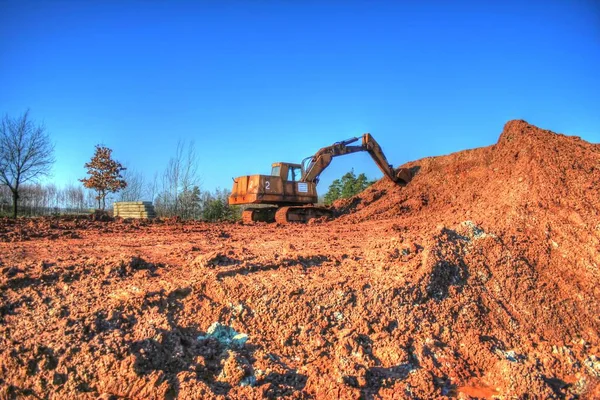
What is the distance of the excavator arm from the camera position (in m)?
16.3

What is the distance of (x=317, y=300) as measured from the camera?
5.32m

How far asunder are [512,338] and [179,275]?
4244 mm

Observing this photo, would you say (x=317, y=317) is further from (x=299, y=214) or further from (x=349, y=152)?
(x=349, y=152)

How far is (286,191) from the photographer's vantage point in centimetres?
1565

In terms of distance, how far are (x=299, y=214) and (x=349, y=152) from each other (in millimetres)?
3688

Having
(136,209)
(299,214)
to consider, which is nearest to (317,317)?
(299,214)

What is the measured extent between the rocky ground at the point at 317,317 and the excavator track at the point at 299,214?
22.4ft

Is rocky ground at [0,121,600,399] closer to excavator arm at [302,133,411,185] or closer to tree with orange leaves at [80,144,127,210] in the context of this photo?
excavator arm at [302,133,411,185]

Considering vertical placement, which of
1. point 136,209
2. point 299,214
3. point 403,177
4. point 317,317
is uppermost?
point 403,177

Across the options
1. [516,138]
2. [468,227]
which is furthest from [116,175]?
[468,227]

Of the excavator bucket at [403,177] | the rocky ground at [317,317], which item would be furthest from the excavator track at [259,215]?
the rocky ground at [317,317]

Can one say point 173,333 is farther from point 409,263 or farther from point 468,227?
point 468,227

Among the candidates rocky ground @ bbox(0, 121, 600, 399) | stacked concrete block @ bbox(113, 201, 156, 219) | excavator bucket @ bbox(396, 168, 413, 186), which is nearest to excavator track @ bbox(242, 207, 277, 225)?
excavator bucket @ bbox(396, 168, 413, 186)

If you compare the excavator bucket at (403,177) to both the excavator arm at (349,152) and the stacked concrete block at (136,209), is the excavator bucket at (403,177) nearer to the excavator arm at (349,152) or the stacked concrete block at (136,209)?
the excavator arm at (349,152)
